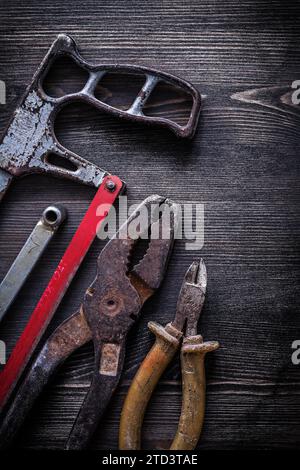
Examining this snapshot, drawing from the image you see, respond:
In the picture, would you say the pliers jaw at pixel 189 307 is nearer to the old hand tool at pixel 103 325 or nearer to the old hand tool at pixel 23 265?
the old hand tool at pixel 103 325

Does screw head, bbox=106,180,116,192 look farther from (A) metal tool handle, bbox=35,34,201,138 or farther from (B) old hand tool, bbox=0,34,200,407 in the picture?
(A) metal tool handle, bbox=35,34,201,138

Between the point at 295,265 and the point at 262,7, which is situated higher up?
the point at 262,7

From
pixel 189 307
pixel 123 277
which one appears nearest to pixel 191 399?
pixel 189 307

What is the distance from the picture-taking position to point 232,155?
4.27 feet

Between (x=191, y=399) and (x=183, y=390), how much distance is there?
0.09 ft

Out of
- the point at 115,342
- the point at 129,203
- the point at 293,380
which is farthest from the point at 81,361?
the point at 293,380

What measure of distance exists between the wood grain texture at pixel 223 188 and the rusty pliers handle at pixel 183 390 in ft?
0.18

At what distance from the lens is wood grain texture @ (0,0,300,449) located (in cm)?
129

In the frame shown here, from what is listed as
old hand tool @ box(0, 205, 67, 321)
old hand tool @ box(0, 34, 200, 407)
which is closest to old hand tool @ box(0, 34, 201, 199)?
old hand tool @ box(0, 34, 200, 407)

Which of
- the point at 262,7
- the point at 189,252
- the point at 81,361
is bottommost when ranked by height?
the point at 81,361

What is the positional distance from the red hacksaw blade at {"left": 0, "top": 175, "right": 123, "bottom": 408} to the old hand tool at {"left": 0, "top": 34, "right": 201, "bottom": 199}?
0.15ft
